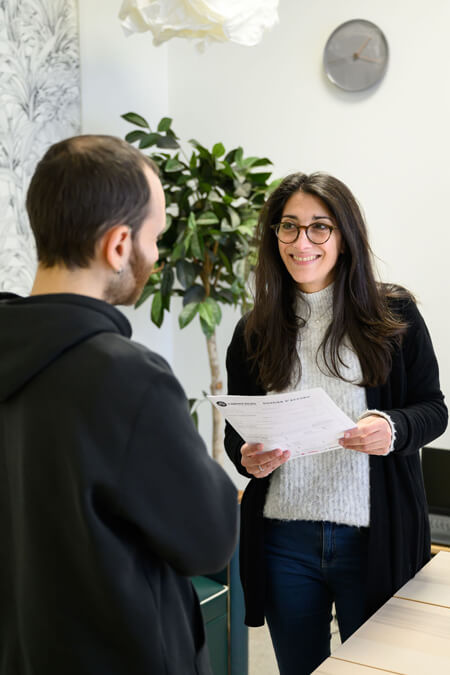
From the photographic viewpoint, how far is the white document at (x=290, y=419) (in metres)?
1.25

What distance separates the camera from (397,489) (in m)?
1.51

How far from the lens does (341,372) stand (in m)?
1.58

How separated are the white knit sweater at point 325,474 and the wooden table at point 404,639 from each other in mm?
190

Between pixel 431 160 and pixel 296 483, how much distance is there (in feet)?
6.41

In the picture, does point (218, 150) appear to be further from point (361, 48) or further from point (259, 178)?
point (361, 48)

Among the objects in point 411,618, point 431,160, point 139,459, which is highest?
point 431,160

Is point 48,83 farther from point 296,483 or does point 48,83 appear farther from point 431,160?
point 296,483

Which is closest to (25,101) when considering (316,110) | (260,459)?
(316,110)

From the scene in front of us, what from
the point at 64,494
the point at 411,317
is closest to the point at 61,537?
the point at 64,494

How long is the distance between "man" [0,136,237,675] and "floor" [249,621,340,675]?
200 cm

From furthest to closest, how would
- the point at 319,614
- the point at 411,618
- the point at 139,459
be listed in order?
1. the point at 319,614
2. the point at 411,618
3. the point at 139,459

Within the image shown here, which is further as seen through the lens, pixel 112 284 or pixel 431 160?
pixel 431 160

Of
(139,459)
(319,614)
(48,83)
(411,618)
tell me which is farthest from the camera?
(48,83)

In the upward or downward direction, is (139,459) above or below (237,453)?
above
